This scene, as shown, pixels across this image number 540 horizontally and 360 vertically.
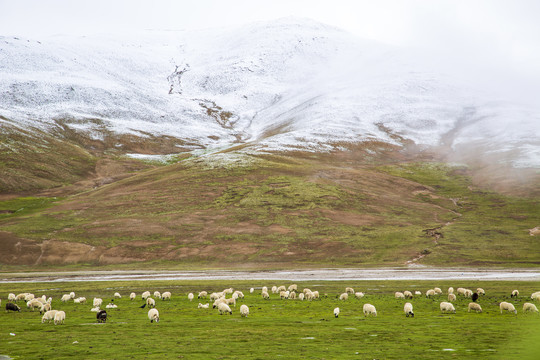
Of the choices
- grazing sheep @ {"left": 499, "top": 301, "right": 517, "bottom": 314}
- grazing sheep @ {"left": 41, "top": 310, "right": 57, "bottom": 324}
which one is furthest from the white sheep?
grazing sheep @ {"left": 41, "top": 310, "right": 57, "bottom": 324}

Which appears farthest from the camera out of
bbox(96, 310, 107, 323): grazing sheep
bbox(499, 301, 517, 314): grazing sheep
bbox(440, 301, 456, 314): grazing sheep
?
bbox(440, 301, 456, 314): grazing sheep

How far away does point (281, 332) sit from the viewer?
84.8 ft

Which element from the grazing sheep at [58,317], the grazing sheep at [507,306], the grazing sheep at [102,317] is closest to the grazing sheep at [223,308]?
the grazing sheep at [102,317]

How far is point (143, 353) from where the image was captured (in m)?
20.6

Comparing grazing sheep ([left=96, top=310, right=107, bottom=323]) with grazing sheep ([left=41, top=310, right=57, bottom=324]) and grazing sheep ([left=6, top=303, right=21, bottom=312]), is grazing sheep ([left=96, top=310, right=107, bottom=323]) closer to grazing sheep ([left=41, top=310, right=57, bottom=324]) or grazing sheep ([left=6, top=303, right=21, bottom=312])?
grazing sheep ([left=41, top=310, right=57, bottom=324])

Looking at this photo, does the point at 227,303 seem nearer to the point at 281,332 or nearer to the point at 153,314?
the point at 153,314

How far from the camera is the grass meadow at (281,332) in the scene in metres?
20.0

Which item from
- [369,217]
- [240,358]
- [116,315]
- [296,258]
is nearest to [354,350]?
[240,358]

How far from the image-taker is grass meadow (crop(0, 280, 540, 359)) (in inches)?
788

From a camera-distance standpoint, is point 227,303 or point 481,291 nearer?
point 227,303

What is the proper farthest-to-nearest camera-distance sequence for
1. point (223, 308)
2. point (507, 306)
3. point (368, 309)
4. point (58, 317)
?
point (223, 308) < point (368, 309) < point (507, 306) < point (58, 317)

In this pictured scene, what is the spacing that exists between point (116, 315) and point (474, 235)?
8755 centimetres

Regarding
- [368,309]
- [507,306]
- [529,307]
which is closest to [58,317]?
[368,309]

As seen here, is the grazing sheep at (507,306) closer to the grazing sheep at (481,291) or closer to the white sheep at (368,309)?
the white sheep at (368,309)
